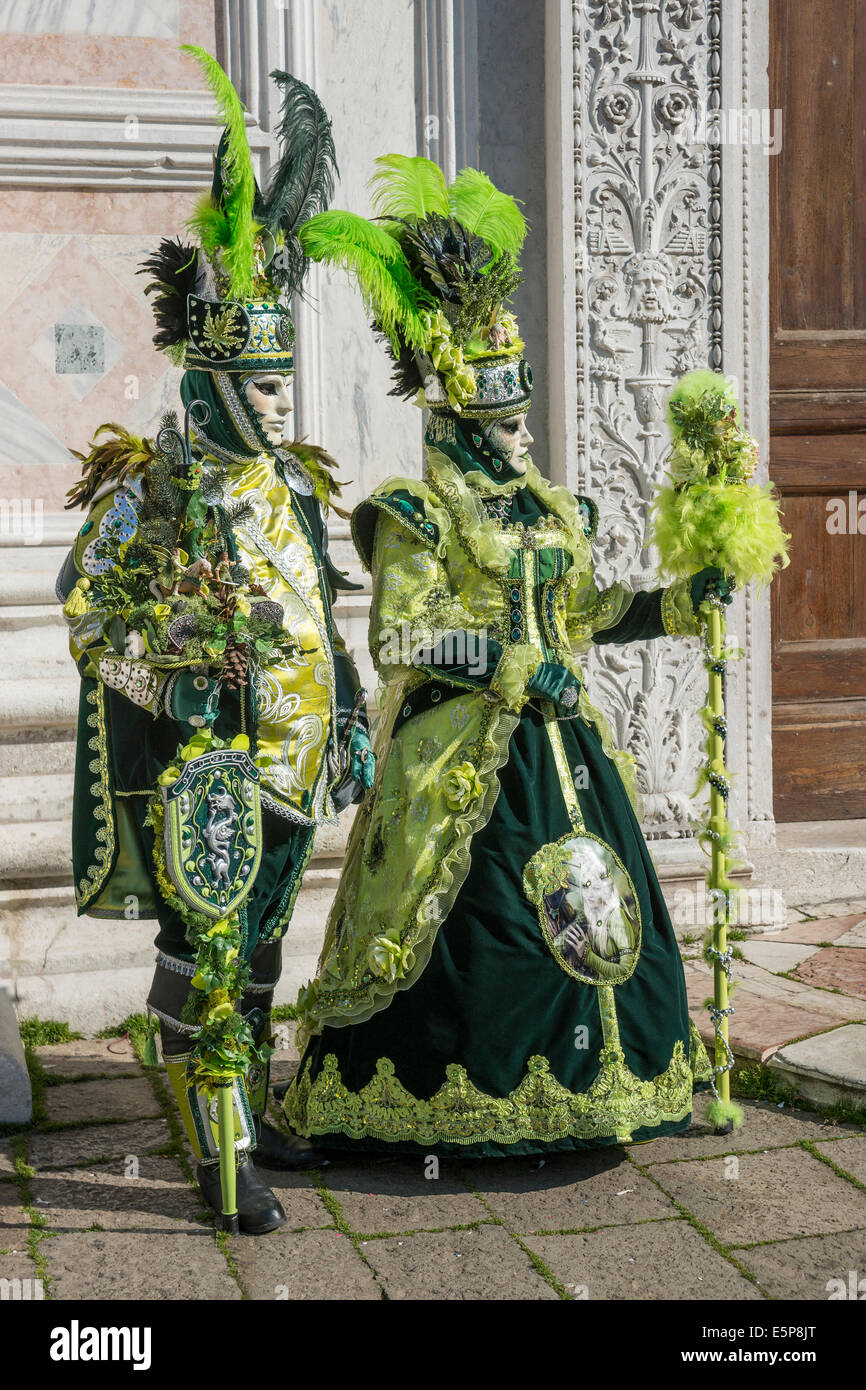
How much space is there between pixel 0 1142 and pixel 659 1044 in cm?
177

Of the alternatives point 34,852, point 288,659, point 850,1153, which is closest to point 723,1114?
point 850,1153

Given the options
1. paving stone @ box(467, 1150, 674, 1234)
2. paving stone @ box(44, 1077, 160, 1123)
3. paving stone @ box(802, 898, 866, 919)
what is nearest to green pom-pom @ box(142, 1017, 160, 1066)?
paving stone @ box(44, 1077, 160, 1123)

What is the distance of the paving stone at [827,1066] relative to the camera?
12.6 feet

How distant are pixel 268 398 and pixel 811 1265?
2268 mm

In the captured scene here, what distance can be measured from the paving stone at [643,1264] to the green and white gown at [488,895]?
0.28 m

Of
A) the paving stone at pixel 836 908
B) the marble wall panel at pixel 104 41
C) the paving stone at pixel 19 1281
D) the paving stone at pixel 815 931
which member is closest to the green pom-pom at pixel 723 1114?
the paving stone at pixel 815 931

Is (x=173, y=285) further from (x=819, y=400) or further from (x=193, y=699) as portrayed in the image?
(x=819, y=400)

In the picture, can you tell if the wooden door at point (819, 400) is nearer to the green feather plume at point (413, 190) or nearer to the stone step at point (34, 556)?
the green feather plume at point (413, 190)

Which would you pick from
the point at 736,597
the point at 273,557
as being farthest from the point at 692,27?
the point at 273,557

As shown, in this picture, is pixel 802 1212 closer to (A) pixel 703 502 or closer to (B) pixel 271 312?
(A) pixel 703 502

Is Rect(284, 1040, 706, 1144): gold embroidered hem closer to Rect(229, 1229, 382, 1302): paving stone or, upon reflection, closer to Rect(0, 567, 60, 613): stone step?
Rect(229, 1229, 382, 1302): paving stone

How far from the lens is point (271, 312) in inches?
132

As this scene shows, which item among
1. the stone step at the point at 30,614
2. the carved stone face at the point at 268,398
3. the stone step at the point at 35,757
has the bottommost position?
the stone step at the point at 35,757

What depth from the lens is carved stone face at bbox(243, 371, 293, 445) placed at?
332 cm
